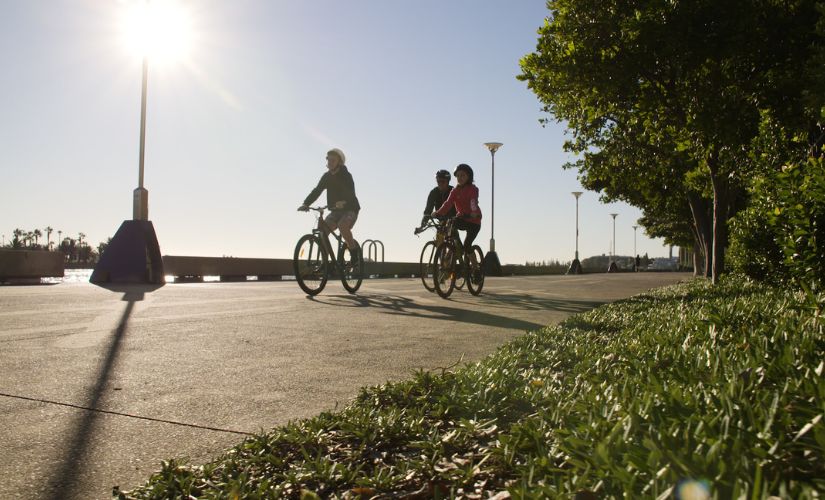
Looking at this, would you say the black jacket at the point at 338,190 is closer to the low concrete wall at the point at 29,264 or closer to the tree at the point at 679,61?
the tree at the point at 679,61

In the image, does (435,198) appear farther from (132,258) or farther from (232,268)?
(232,268)

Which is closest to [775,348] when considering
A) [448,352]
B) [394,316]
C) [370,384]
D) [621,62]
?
[370,384]

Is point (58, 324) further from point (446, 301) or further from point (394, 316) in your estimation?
point (446, 301)

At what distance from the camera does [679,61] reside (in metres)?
9.85

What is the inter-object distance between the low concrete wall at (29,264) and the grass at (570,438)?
47.2 feet

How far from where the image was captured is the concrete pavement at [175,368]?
2291 mm

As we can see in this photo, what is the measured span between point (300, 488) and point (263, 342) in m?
3.07

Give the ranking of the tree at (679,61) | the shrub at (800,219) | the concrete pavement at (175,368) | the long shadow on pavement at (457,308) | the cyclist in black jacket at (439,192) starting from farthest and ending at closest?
1. the cyclist in black jacket at (439,192)
2. the tree at (679,61)
3. the long shadow on pavement at (457,308)
4. the shrub at (800,219)
5. the concrete pavement at (175,368)

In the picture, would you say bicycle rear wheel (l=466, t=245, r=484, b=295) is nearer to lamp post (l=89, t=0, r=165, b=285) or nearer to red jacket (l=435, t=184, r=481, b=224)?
red jacket (l=435, t=184, r=481, b=224)

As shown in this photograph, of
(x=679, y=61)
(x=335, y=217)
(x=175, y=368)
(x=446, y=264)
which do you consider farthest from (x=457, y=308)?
(x=679, y=61)

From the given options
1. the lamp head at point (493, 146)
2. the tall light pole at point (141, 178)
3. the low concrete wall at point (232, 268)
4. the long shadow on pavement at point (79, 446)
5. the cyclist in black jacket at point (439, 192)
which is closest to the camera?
the long shadow on pavement at point (79, 446)

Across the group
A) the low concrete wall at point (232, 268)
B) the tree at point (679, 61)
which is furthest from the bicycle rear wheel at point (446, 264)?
the low concrete wall at point (232, 268)

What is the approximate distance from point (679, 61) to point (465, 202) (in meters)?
3.96

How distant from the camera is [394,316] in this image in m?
6.92
